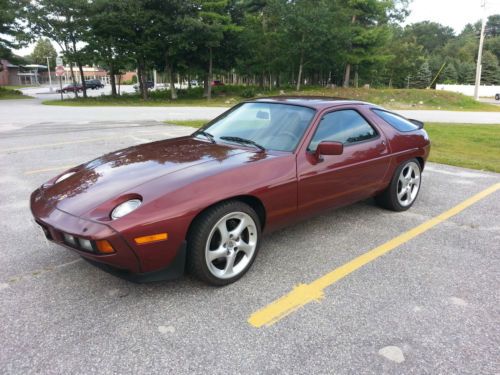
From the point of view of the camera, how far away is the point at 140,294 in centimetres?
283

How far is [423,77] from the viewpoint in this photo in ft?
206

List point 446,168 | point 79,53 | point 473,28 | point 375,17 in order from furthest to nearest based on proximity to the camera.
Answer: point 473,28 → point 375,17 → point 79,53 → point 446,168

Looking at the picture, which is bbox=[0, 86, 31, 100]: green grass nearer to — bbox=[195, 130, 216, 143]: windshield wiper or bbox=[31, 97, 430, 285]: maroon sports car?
bbox=[195, 130, 216, 143]: windshield wiper

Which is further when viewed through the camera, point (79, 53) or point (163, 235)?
point (79, 53)

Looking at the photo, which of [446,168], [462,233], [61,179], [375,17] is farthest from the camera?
[375,17]

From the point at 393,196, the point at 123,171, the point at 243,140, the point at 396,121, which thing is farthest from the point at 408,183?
the point at 123,171

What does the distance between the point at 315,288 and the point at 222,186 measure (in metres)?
1.03

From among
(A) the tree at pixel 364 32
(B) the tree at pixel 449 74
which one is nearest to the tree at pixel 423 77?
(B) the tree at pixel 449 74

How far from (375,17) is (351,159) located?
123 feet

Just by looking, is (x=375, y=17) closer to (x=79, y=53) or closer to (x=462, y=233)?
(x=79, y=53)

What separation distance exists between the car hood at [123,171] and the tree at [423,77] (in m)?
67.1

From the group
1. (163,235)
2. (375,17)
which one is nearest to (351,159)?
(163,235)

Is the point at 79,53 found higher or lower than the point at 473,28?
lower

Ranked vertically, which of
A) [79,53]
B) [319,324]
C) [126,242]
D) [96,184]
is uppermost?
[79,53]
